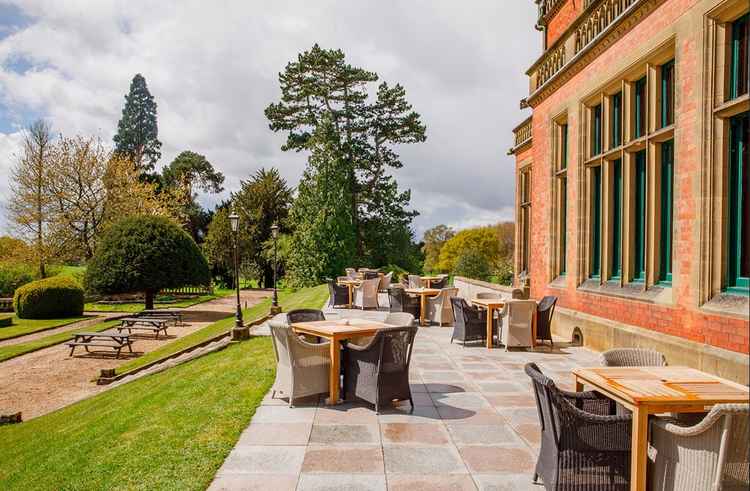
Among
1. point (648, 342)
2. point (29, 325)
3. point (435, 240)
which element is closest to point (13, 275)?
point (29, 325)

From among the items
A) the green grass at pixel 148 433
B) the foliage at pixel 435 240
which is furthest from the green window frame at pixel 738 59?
the foliage at pixel 435 240

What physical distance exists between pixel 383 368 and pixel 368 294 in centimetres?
1055

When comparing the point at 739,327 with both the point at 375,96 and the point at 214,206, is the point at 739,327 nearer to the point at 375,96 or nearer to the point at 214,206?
the point at 375,96

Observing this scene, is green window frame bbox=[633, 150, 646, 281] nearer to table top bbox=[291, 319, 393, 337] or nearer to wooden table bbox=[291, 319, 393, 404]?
table top bbox=[291, 319, 393, 337]

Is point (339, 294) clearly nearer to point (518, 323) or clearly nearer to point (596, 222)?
point (518, 323)

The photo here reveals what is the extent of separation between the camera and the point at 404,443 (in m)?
4.71

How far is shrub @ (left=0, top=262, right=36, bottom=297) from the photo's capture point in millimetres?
29047

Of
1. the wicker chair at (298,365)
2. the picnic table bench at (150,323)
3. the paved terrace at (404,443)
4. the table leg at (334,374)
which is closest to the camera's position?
the paved terrace at (404,443)

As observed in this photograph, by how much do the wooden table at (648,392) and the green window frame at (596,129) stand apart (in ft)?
23.6

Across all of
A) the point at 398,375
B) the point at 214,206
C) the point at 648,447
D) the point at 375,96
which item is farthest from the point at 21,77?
the point at 214,206

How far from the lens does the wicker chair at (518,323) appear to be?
9.40m

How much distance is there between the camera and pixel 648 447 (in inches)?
133

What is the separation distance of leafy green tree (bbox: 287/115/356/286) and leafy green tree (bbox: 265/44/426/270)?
6.04 ft

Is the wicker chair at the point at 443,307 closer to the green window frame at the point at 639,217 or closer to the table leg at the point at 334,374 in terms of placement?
the green window frame at the point at 639,217
